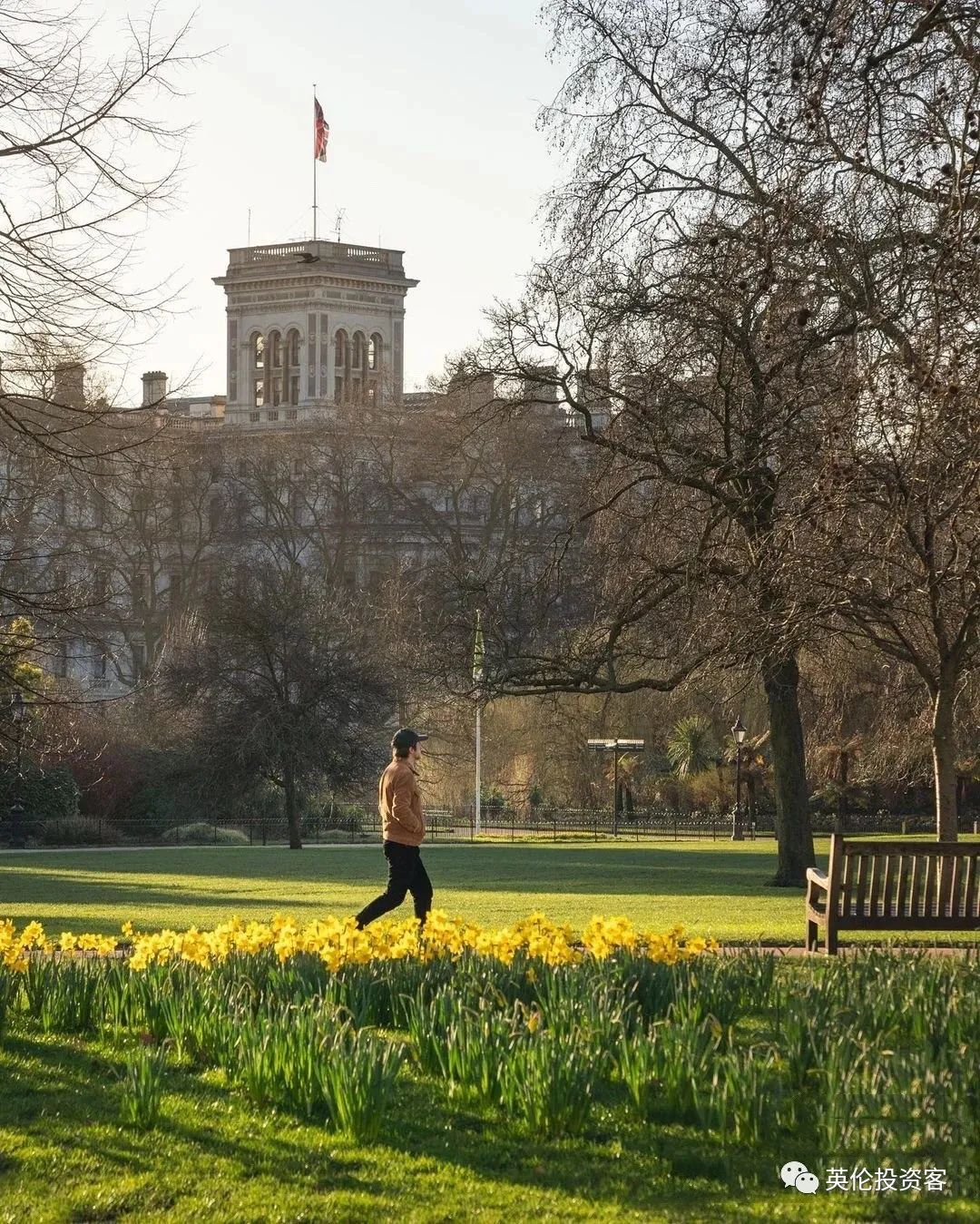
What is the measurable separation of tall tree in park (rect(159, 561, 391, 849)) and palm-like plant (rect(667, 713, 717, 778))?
10.1 meters

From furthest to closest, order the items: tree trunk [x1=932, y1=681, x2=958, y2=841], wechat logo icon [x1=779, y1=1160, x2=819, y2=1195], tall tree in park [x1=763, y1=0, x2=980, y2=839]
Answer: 1. tree trunk [x1=932, y1=681, x2=958, y2=841]
2. tall tree in park [x1=763, y1=0, x2=980, y2=839]
3. wechat logo icon [x1=779, y1=1160, x2=819, y2=1195]

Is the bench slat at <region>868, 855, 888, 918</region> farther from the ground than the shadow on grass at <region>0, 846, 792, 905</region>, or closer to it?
farther from the ground

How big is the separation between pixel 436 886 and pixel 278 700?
20.1m

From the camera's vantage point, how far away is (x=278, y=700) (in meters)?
45.4

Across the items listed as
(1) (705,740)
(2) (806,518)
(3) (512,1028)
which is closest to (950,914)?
(2) (806,518)

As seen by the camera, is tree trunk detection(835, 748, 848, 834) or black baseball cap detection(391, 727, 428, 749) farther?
tree trunk detection(835, 748, 848, 834)

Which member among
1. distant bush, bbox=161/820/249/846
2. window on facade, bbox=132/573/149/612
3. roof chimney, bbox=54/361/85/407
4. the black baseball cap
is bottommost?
distant bush, bbox=161/820/249/846

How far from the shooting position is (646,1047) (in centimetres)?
752

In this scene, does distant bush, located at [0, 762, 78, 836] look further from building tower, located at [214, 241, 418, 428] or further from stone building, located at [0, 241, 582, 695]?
building tower, located at [214, 241, 418, 428]

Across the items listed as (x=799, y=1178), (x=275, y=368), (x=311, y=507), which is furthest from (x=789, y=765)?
(x=275, y=368)

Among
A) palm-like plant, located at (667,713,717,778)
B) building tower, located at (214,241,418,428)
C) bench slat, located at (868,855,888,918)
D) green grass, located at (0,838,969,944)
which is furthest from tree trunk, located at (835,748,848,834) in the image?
building tower, located at (214,241,418,428)

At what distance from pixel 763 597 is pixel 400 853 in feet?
26.0

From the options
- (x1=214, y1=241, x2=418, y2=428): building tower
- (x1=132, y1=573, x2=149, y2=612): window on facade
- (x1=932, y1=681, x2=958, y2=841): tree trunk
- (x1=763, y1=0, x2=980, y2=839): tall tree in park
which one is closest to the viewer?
(x1=763, y1=0, x2=980, y2=839): tall tree in park

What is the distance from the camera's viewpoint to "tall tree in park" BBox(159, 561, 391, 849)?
45188mm
